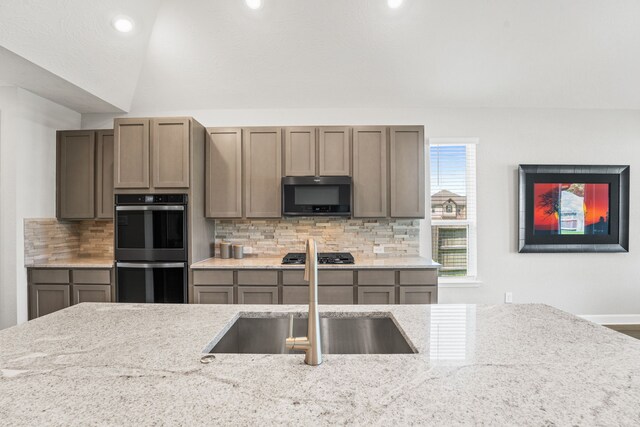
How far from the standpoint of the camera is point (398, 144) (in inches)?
141

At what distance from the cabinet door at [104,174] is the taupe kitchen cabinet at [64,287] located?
0.70 meters

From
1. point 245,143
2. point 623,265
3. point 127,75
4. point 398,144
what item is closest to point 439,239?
point 398,144

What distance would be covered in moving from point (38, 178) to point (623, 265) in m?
6.68

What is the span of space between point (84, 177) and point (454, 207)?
424 cm

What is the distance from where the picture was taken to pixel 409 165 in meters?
3.57

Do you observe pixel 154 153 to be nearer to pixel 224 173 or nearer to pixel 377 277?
pixel 224 173

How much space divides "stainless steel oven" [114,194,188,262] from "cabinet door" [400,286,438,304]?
6.98 ft

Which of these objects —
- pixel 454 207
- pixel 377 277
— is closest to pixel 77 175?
pixel 377 277

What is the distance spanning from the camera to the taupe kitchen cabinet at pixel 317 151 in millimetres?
3582

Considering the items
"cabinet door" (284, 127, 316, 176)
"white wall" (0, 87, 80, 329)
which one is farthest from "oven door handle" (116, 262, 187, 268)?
"cabinet door" (284, 127, 316, 176)

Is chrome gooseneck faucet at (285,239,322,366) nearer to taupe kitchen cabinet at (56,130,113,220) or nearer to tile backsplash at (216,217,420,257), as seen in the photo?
tile backsplash at (216,217,420,257)

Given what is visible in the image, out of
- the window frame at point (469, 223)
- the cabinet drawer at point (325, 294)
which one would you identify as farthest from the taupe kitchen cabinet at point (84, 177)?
the window frame at point (469, 223)

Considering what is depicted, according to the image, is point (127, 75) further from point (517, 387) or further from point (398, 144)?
point (517, 387)

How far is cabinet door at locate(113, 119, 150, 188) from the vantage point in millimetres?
3273
